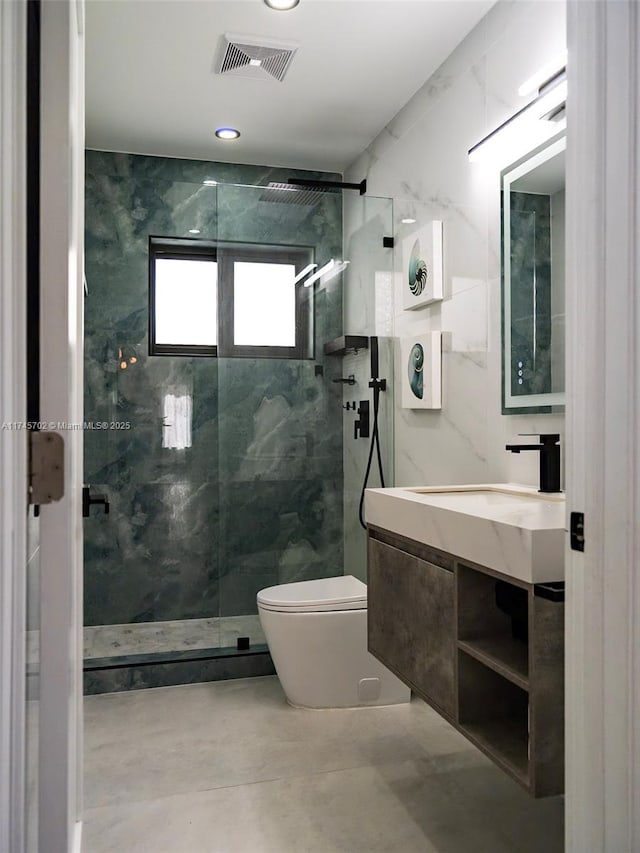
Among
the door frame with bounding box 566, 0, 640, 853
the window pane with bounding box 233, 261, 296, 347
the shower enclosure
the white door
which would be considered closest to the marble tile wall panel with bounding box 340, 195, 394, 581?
the shower enclosure

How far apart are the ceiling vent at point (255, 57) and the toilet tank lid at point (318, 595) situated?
2.11 meters

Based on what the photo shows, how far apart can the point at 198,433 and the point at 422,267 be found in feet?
4.71

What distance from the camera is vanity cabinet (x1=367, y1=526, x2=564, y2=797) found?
4.56 ft

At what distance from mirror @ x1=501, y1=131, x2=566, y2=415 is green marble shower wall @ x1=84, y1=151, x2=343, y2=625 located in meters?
1.04

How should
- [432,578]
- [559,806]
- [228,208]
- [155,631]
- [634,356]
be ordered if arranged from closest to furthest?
1. [634,356]
2. [432,578]
3. [559,806]
4. [228,208]
5. [155,631]

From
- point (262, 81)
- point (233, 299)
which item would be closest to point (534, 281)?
point (233, 299)

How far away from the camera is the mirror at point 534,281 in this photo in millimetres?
2090

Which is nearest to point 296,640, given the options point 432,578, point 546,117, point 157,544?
point 432,578

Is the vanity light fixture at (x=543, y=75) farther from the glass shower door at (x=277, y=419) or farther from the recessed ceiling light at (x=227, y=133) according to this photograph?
the recessed ceiling light at (x=227, y=133)

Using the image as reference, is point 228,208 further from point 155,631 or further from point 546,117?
point 155,631

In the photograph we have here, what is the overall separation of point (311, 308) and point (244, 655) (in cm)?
160

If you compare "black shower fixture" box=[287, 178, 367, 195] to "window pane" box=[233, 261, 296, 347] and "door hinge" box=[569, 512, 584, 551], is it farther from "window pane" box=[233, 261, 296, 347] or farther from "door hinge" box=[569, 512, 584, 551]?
"door hinge" box=[569, 512, 584, 551]

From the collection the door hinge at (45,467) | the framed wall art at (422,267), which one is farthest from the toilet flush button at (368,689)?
the door hinge at (45,467)

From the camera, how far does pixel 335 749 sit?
2.37m
